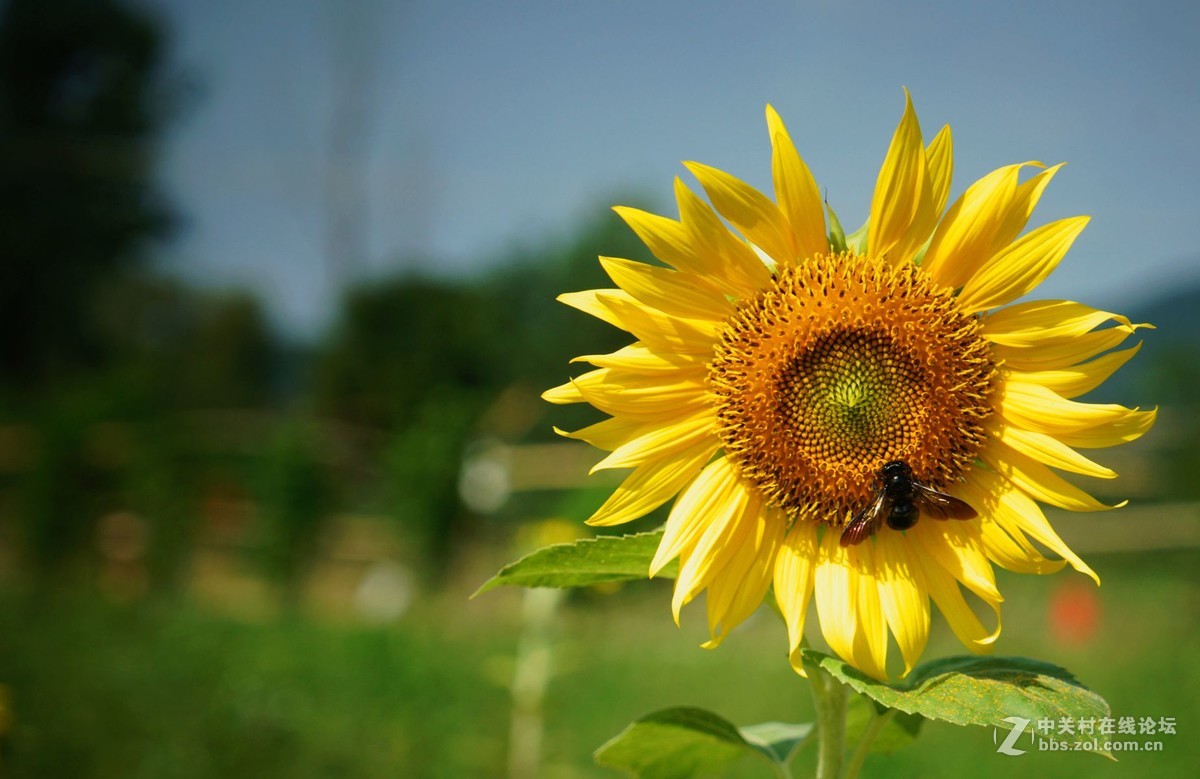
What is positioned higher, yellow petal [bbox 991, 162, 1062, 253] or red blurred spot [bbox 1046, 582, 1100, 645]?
yellow petal [bbox 991, 162, 1062, 253]

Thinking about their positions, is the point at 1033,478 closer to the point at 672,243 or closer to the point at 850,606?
the point at 850,606

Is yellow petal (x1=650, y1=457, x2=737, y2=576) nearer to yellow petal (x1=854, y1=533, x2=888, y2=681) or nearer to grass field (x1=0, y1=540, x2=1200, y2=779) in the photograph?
yellow petal (x1=854, y1=533, x2=888, y2=681)

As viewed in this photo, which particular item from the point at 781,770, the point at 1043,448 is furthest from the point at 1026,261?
the point at 781,770

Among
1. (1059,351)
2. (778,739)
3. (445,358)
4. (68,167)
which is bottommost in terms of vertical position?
(778,739)

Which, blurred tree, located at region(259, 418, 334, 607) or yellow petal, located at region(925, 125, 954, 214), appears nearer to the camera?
yellow petal, located at region(925, 125, 954, 214)

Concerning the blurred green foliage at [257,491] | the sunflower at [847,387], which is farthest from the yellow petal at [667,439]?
the blurred green foliage at [257,491]

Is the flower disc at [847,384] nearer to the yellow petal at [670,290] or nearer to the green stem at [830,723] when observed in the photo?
the yellow petal at [670,290]

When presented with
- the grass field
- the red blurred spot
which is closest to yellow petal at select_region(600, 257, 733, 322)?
the grass field
